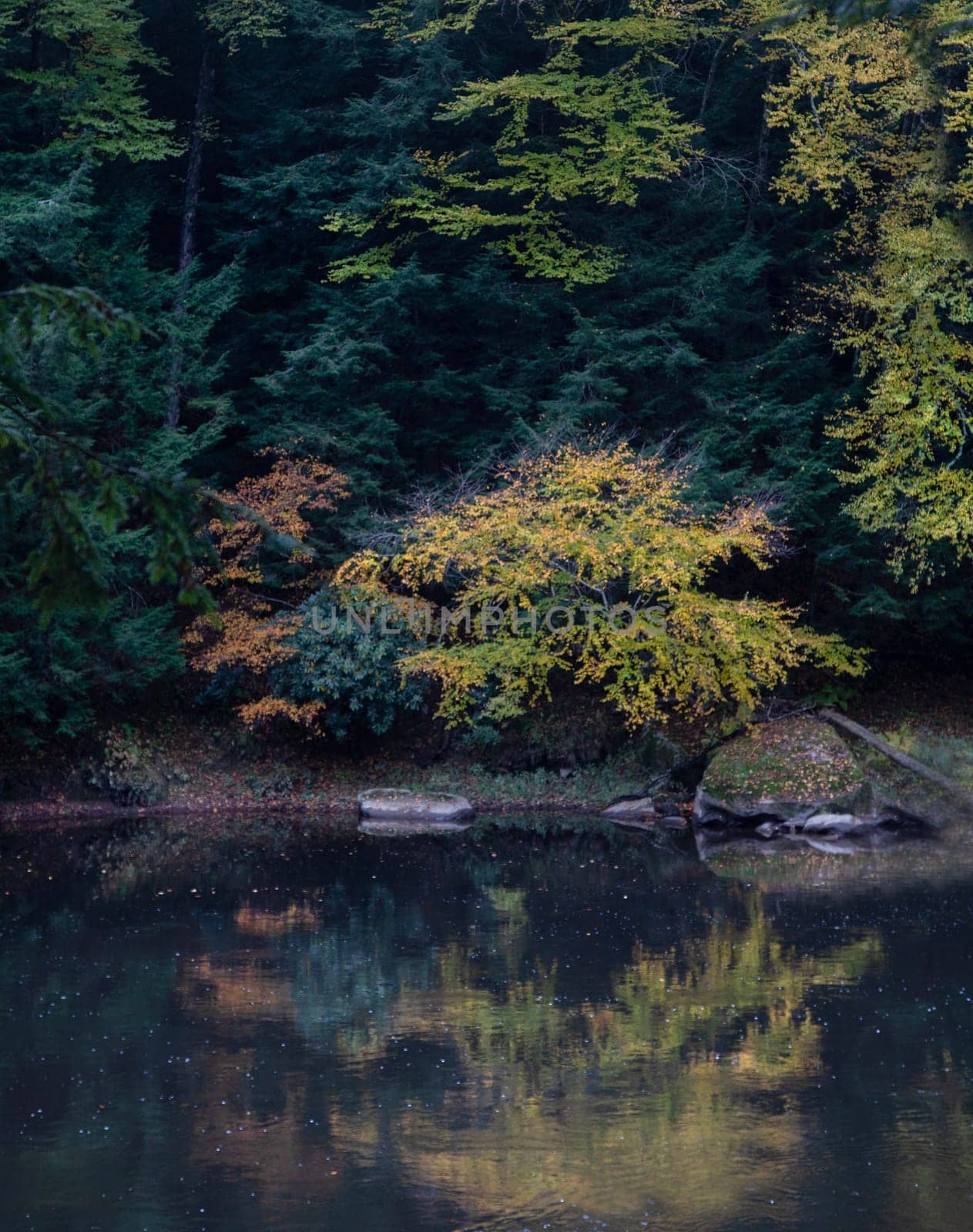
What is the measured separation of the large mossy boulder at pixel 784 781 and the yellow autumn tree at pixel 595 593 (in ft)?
2.74

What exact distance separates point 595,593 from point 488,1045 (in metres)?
11.6

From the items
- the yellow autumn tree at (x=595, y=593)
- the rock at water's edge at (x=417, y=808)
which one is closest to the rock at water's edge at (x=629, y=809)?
the yellow autumn tree at (x=595, y=593)

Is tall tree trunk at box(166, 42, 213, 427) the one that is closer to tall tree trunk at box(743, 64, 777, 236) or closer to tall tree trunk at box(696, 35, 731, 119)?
tall tree trunk at box(696, 35, 731, 119)

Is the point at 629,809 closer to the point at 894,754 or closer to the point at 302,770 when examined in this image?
the point at 894,754

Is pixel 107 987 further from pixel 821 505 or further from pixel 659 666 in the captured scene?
pixel 821 505

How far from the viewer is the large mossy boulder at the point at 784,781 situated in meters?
19.6

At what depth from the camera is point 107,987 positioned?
12.1 metres

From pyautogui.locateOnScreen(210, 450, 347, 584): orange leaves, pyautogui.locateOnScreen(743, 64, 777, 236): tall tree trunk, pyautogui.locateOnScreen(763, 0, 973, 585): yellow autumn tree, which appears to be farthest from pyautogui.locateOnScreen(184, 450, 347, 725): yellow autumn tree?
pyautogui.locateOnScreen(743, 64, 777, 236): tall tree trunk

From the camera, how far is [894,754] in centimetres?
2050

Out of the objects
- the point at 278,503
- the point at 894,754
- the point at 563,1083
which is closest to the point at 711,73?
the point at 278,503

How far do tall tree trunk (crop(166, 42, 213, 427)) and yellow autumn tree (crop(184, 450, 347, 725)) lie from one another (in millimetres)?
2434

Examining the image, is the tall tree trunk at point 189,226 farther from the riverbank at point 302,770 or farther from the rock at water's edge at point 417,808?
the rock at water's edge at point 417,808

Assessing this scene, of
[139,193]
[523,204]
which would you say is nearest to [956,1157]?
[523,204]

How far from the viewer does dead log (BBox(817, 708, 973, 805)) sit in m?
19.8
